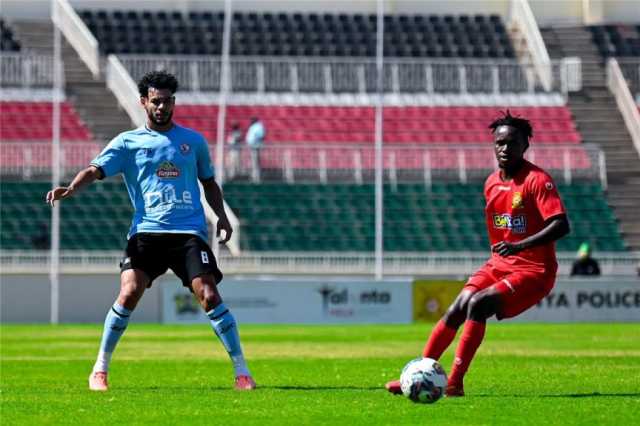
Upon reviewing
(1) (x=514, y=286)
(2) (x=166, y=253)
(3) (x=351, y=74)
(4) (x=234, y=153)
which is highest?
(3) (x=351, y=74)

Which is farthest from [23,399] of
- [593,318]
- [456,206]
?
[456,206]

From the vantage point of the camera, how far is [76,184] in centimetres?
1362

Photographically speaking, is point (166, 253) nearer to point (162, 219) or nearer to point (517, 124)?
point (162, 219)

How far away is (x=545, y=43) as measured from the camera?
187ft

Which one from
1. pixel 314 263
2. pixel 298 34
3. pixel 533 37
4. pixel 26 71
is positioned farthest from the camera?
pixel 298 34

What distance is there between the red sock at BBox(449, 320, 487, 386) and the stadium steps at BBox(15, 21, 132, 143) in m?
35.2

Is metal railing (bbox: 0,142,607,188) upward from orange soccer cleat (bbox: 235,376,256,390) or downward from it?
upward

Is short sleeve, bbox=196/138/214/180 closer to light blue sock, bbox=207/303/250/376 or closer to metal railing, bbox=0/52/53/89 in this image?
light blue sock, bbox=207/303/250/376

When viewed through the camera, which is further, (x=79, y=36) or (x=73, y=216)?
(x=79, y=36)

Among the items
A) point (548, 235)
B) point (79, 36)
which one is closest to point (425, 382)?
point (548, 235)

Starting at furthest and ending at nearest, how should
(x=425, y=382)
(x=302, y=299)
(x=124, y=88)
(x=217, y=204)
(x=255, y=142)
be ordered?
(x=124, y=88) < (x=255, y=142) < (x=302, y=299) < (x=217, y=204) < (x=425, y=382)

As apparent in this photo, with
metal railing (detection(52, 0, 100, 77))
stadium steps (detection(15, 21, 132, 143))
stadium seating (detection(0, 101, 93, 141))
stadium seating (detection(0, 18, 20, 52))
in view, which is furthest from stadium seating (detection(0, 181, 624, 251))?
stadium seating (detection(0, 18, 20, 52))

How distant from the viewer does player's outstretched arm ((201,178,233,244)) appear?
46.0ft

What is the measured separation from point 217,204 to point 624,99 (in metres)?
39.4
